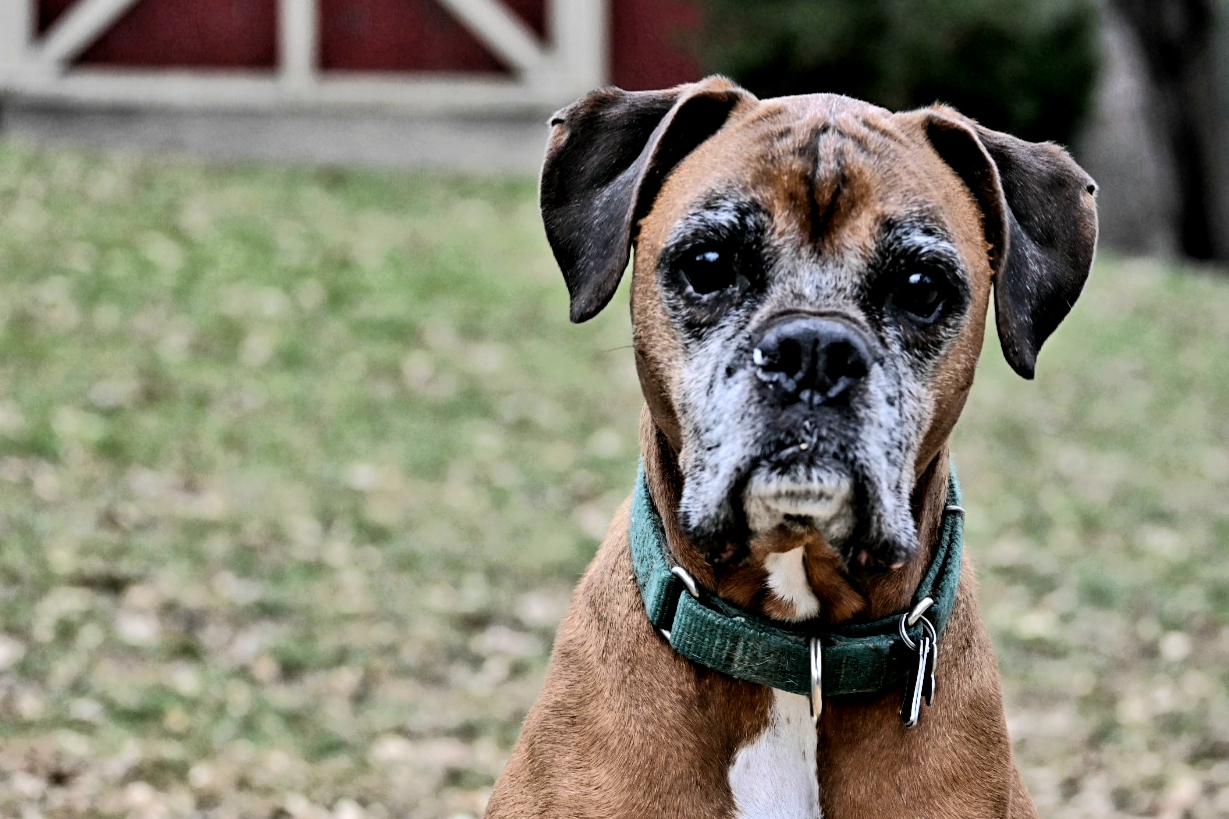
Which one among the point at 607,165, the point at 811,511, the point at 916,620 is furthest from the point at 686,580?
the point at 607,165

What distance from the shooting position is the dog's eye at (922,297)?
10.3ft

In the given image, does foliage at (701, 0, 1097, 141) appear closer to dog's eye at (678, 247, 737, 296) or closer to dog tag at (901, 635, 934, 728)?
dog's eye at (678, 247, 737, 296)

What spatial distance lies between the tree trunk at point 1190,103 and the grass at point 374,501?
12.3ft

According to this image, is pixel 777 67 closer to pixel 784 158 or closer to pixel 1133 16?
pixel 1133 16

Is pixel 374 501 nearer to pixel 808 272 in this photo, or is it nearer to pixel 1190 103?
pixel 808 272

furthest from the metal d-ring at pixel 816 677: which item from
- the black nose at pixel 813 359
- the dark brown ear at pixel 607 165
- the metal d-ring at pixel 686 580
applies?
the dark brown ear at pixel 607 165

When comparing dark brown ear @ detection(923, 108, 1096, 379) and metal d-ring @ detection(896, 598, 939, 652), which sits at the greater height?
dark brown ear @ detection(923, 108, 1096, 379)

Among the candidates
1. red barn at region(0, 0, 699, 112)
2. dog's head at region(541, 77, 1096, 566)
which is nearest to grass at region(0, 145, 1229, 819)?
red barn at region(0, 0, 699, 112)

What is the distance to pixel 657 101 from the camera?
3414 mm

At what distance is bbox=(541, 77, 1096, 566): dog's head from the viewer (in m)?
2.93

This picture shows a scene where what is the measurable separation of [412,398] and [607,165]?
271 inches

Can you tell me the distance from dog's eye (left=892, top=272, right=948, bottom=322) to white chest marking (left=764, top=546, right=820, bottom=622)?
1.68 feet

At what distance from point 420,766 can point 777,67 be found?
10.4m

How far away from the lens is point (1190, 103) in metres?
17.1
